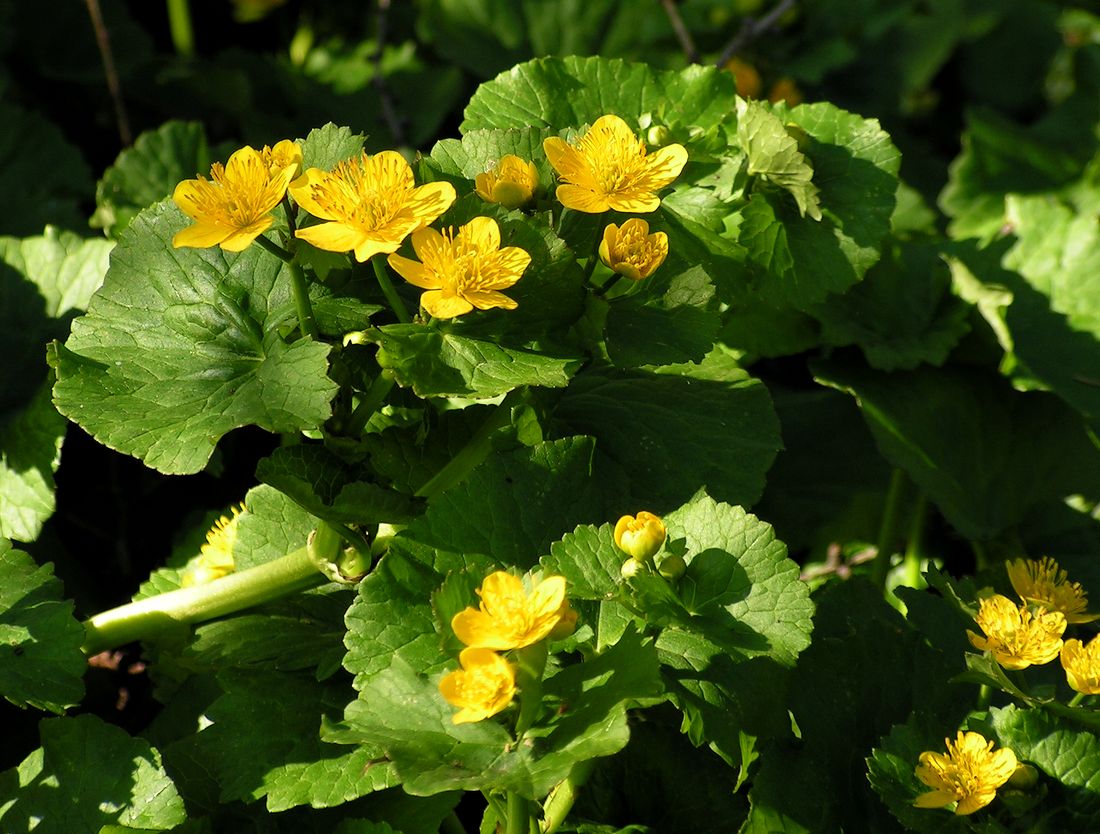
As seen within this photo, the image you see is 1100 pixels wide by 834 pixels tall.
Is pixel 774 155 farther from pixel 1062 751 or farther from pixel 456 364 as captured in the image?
pixel 1062 751

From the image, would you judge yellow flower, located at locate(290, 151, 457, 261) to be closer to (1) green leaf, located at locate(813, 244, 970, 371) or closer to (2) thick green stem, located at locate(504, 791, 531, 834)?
(2) thick green stem, located at locate(504, 791, 531, 834)

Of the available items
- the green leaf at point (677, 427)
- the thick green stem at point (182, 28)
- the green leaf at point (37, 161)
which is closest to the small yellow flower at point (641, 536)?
the green leaf at point (677, 427)

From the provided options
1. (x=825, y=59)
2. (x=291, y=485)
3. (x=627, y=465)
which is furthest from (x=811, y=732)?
(x=825, y=59)

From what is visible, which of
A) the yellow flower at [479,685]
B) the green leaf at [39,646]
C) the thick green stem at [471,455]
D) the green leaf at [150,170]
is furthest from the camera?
the green leaf at [150,170]

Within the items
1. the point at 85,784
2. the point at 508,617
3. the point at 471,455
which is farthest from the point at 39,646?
the point at 508,617

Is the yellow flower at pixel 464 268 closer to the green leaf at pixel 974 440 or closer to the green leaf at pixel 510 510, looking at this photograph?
the green leaf at pixel 510 510

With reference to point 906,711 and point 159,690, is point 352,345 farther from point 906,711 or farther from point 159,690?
point 906,711
